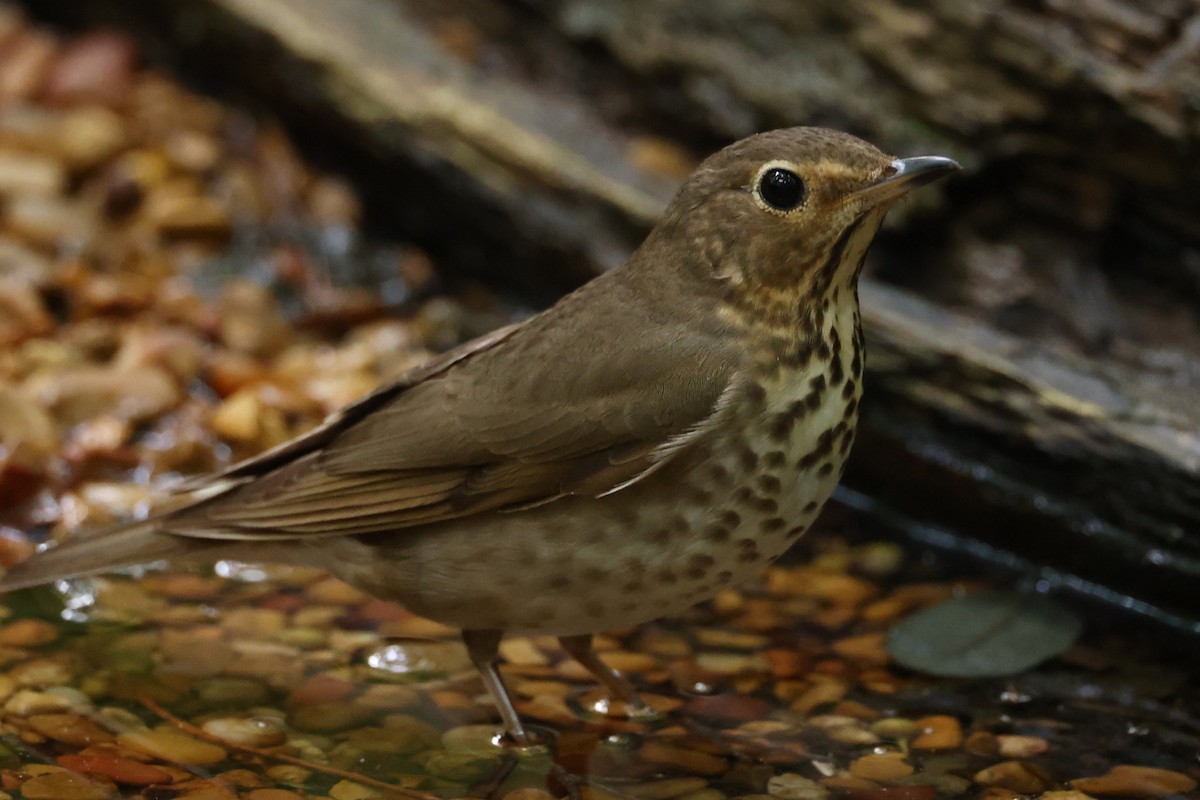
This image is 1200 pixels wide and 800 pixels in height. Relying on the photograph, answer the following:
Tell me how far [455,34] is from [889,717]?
3.43 m

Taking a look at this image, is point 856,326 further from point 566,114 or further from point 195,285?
point 195,285

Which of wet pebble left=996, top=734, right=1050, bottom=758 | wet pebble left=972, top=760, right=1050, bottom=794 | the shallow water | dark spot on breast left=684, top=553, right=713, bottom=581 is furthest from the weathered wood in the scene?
dark spot on breast left=684, top=553, right=713, bottom=581

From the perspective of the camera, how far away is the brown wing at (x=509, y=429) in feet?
10.3

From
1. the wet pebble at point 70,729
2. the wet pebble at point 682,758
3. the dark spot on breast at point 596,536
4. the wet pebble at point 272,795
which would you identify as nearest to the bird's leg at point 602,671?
the wet pebble at point 682,758

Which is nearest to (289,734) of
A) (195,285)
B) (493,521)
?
(493,521)

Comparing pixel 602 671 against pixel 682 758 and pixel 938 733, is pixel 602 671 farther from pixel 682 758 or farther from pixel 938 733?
pixel 938 733

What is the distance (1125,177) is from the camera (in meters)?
4.34

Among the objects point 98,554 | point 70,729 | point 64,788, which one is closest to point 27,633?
point 98,554

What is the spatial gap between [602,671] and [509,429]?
67 cm

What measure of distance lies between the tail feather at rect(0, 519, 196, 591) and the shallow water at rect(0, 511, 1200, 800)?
21cm

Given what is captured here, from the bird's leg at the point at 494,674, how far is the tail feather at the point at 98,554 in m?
0.71

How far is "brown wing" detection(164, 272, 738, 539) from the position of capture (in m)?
3.14

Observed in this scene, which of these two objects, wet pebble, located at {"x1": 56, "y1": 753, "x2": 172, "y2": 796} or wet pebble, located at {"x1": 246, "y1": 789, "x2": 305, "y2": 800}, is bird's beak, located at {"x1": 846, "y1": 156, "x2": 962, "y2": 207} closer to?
wet pebble, located at {"x1": 246, "y1": 789, "x2": 305, "y2": 800}

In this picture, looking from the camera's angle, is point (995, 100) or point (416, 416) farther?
point (995, 100)
